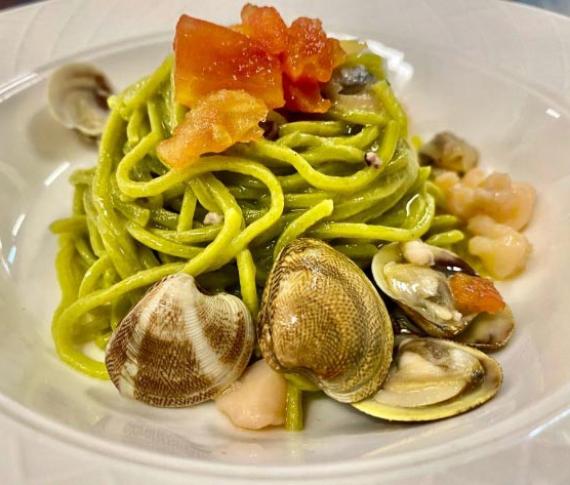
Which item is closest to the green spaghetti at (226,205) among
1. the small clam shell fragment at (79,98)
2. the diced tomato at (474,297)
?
the diced tomato at (474,297)

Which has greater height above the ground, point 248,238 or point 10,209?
point 248,238

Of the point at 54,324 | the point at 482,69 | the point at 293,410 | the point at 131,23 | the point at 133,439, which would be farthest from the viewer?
the point at 131,23

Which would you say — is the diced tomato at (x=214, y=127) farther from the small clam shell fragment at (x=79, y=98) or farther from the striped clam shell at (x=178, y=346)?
the small clam shell fragment at (x=79, y=98)

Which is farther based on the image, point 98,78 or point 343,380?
point 98,78

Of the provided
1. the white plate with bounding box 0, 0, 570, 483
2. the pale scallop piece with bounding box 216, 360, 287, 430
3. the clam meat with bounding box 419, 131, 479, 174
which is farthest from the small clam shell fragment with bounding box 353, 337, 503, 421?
the clam meat with bounding box 419, 131, 479, 174

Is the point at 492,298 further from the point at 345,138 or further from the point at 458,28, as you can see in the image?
the point at 458,28

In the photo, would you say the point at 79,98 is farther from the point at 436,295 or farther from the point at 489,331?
the point at 489,331

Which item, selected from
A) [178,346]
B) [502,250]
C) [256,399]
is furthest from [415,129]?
[178,346]

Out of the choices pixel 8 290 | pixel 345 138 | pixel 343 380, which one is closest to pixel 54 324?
pixel 8 290
